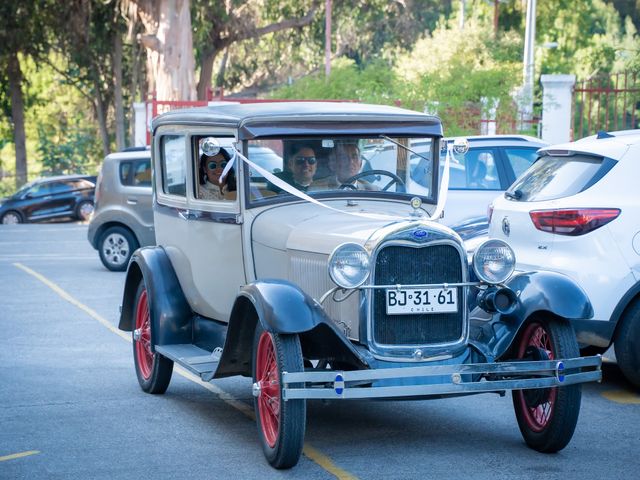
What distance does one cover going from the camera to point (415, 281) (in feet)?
20.1

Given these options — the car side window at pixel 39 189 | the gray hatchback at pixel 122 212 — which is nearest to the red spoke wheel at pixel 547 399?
the gray hatchback at pixel 122 212

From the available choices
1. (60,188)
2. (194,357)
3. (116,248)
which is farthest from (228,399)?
(60,188)

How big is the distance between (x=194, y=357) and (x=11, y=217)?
83.9 feet

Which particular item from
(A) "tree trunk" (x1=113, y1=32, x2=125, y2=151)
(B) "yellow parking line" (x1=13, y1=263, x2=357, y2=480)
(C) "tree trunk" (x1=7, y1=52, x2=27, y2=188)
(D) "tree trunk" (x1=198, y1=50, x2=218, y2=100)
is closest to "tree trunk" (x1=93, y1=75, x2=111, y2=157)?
(A) "tree trunk" (x1=113, y1=32, x2=125, y2=151)

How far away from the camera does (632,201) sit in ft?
25.0

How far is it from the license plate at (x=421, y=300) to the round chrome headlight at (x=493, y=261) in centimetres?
20

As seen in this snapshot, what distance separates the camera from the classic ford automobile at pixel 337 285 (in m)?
5.87

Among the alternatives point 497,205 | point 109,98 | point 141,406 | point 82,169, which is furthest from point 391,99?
point 82,169

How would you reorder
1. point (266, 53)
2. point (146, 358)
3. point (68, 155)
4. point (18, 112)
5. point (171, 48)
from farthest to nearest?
point (68, 155)
point (266, 53)
point (18, 112)
point (171, 48)
point (146, 358)

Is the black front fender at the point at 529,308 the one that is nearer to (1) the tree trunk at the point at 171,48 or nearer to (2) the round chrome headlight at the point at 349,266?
(2) the round chrome headlight at the point at 349,266

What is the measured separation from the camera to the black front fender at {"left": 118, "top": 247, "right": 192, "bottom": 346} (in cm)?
768

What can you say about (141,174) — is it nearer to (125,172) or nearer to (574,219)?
(125,172)

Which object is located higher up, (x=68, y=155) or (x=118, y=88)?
(x=118, y=88)

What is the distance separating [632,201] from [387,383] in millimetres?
2776
